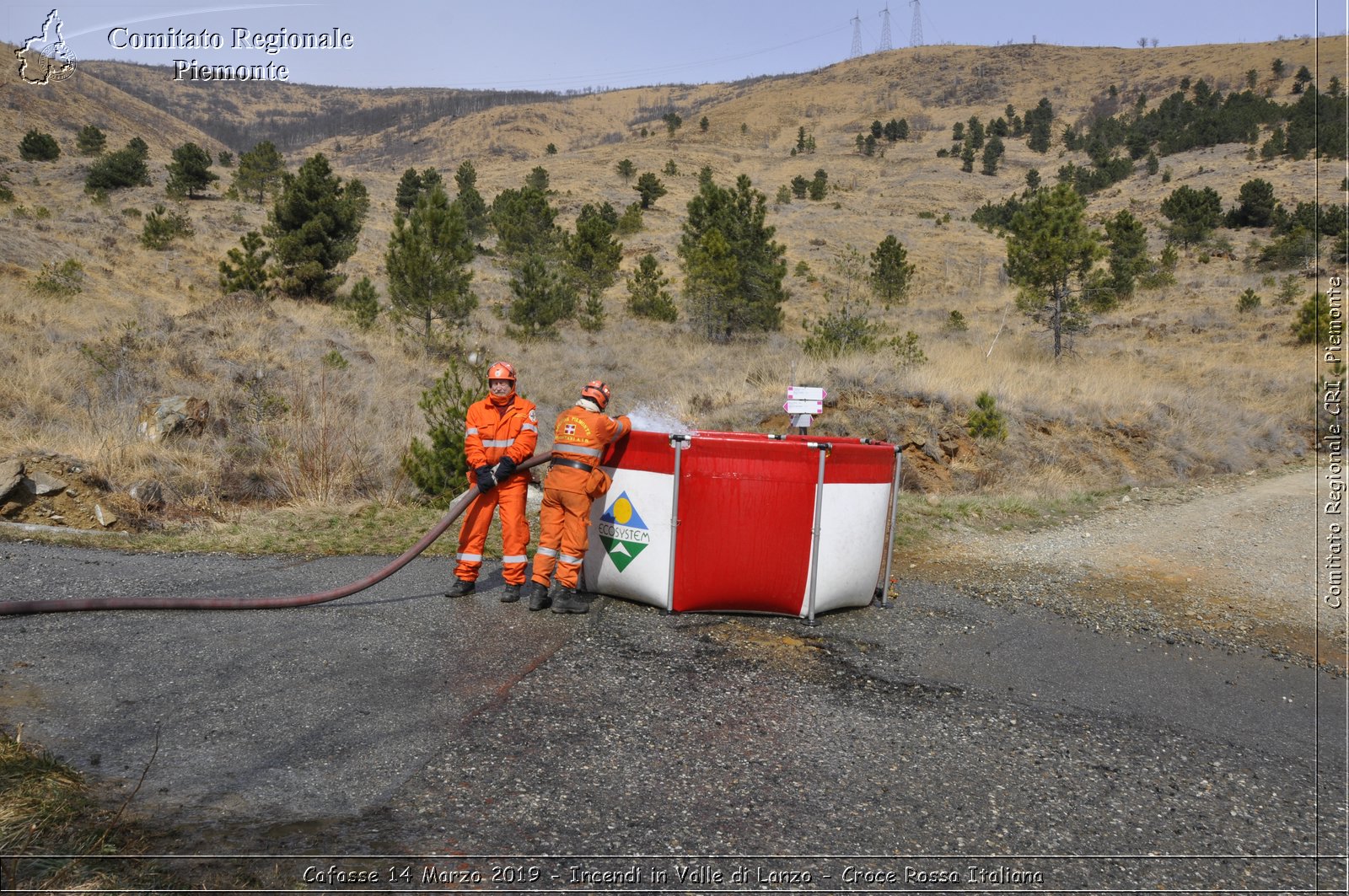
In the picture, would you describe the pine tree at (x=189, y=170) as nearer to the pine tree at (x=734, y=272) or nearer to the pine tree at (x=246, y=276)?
the pine tree at (x=246, y=276)

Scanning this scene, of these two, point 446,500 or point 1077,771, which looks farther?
point 446,500

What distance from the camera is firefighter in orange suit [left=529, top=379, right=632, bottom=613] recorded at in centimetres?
563

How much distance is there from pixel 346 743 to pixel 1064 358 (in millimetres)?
22734

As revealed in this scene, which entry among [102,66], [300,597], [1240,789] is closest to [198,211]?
[300,597]

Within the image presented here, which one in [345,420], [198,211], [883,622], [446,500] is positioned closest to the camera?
[883,622]

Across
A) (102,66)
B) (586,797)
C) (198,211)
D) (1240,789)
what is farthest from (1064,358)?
(102,66)

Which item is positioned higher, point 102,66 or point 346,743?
point 102,66

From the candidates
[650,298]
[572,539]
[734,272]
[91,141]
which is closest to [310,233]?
[650,298]

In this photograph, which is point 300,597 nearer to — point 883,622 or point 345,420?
point 883,622

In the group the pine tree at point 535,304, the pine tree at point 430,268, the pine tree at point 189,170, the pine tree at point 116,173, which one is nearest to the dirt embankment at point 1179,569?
the pine tree at point 430,268

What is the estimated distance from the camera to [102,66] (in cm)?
16938

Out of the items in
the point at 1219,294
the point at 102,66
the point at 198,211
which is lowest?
the point at 1219,294

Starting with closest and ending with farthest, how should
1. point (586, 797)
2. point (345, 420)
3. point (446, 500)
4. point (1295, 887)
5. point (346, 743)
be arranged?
point (1295, 887), point (586, 797), point (346, 743), point (446, 500), point (345, 420)

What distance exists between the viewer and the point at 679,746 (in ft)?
12.3
